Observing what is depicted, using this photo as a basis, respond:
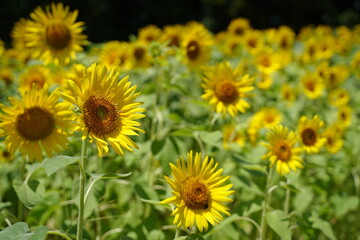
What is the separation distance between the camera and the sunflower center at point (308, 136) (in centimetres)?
288

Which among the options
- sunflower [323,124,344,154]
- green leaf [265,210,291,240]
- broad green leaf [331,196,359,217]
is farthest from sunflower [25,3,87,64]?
broad green leaf [331,196,359,217]

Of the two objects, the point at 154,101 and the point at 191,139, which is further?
the point at 191,139

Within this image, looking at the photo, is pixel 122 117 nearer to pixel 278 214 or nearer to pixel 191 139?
pixel 278 214

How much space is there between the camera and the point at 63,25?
3342mm

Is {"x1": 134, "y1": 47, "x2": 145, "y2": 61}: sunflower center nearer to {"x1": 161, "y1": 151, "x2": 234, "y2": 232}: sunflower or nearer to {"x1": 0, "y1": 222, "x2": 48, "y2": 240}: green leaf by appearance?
{"x1": 161, "y1": 151, "x2": 234, "y2": 232}: sunflower

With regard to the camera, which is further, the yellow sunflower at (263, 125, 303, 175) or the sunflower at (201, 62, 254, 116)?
the sunflower at (201, 62, 254, 116)

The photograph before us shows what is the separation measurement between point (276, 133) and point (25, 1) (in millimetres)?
18167

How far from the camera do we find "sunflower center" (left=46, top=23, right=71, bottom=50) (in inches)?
130

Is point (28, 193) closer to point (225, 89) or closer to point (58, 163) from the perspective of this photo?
point (58, 163)

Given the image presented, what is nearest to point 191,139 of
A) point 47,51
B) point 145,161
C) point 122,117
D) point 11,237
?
point 145,161

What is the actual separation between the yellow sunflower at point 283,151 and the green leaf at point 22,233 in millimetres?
1422

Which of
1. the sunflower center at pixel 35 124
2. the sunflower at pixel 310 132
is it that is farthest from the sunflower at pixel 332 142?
the sunflower center at pixel 35 124

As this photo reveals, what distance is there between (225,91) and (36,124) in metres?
1.37

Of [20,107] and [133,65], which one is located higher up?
[133,65]
